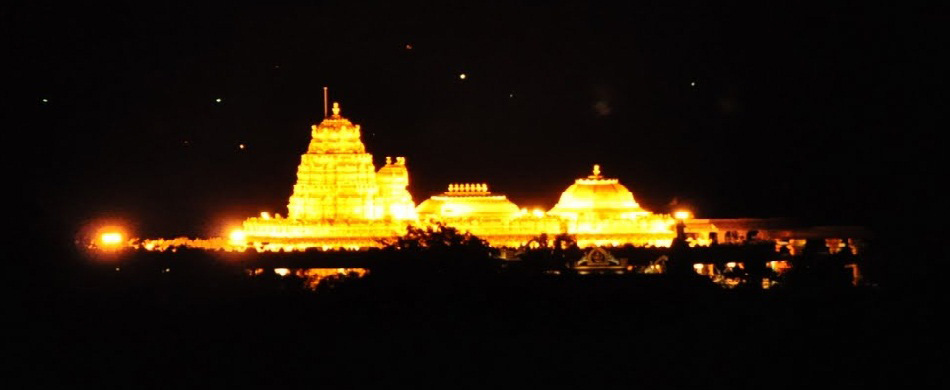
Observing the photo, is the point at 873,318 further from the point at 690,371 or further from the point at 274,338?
the point at 274,338

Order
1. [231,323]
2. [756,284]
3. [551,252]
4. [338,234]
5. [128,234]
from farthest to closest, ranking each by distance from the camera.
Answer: [128,234], [338,234], [551,252], [756,284], [231,323]

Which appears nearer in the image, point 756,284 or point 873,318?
point 873,318

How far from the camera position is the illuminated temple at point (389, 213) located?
1783 inches

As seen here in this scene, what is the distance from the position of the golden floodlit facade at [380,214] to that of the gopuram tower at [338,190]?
2cm

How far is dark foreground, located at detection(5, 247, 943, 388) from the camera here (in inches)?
1152

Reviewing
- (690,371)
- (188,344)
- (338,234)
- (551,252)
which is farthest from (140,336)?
(338,234)

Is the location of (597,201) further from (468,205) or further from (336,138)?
(336,138)

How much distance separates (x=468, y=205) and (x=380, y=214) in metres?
1.63

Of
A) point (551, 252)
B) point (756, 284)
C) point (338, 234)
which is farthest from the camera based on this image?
point (338, 234)

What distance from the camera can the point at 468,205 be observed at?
154ft

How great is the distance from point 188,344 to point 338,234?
48.8 feet

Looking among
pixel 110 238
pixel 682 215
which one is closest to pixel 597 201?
pixel 682 215

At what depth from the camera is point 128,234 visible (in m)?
48.9

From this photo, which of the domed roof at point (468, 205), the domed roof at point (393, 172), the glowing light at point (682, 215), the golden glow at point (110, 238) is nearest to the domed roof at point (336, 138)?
the domed roof at point (393, 172)
